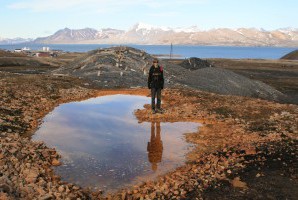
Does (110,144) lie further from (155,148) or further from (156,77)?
(156,77)

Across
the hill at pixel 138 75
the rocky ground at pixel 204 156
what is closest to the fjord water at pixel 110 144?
the rocky ground at pixel 204 156

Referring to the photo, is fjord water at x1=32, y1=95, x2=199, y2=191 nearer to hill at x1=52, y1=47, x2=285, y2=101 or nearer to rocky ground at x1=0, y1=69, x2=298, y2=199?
rocky ground at x1=0, y1=69, x2=298, y2=199

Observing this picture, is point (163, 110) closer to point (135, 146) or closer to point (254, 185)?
point (135, 146)

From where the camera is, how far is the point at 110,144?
13.7 meters

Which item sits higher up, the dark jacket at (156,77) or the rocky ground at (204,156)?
the dark jacket at (156,77)

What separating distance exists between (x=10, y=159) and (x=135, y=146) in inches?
198

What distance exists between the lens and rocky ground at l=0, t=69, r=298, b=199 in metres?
8.88

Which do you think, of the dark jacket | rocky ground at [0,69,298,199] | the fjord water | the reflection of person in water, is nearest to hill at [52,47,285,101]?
Result: rocky ground at [0,69,298,199]

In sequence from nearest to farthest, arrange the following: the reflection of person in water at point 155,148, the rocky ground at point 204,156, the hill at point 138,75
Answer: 1. the rocky ground at point 204,156
2. the reflection of person in water at point 155,148
3. the hill at point 138,75

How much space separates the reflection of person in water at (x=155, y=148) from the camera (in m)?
11.9

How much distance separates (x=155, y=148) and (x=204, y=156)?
2135mm

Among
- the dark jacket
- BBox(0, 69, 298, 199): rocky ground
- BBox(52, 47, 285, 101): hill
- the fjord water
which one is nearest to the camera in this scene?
BBox(0, 69, 298, 199): rocky ground

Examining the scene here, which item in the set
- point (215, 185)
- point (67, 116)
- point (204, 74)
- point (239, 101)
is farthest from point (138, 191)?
point (204, 74)

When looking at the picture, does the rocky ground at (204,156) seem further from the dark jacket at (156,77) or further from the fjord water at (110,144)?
the dark jacket at (156,77)
